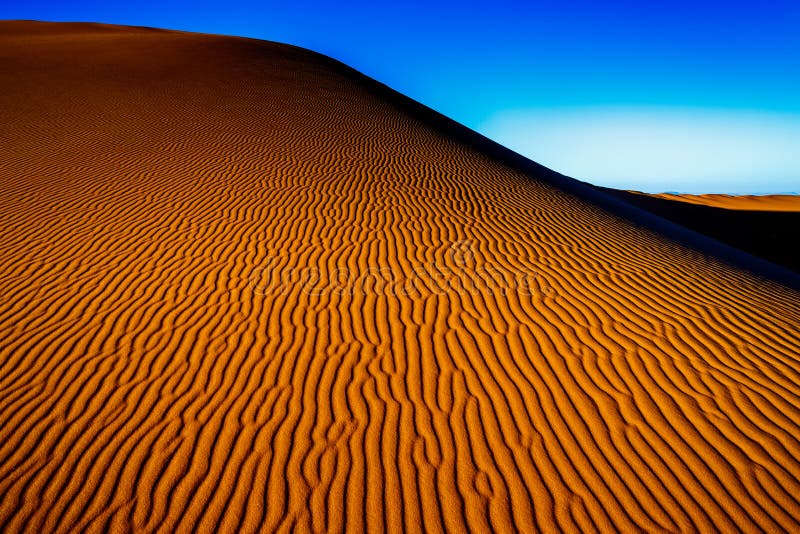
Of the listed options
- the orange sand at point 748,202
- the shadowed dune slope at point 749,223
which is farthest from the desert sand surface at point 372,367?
the orange sand at point 748,202

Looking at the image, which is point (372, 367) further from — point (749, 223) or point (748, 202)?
point (748, 202)

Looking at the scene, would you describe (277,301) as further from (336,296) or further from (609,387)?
(609,387)

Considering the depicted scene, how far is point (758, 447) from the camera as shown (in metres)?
3.45

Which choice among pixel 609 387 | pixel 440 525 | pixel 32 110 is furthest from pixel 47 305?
pixel 32 110

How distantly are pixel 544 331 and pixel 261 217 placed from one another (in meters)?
5.55

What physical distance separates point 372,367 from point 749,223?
67.2 ft

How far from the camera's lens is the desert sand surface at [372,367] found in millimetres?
3049

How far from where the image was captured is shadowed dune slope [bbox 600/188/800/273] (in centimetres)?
1456

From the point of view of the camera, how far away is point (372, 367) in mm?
4312

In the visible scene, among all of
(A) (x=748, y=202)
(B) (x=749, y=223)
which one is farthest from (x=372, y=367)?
(A) (x=748, y=202)

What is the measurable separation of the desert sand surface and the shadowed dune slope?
26.2 ft

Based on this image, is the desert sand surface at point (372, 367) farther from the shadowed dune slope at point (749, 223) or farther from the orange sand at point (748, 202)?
the orange sand at point (748, 202)

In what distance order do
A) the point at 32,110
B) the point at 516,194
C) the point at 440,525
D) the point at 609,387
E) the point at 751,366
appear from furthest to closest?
the point at 32,110 → the point at 516,194 → the point at 751,366 → the point at 609,387 → the point at 440,525

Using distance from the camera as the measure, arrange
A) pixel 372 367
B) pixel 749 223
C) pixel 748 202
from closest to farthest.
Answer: pixel 372 367 → pixel 749 223 → pixel 748 202
